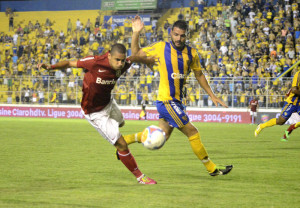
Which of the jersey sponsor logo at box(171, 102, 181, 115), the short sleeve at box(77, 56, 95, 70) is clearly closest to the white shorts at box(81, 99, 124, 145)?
the short sleeve at box(77, 56, 95, 70)

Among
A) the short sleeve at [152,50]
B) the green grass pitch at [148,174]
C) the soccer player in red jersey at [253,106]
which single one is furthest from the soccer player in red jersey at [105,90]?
the soccer player in red jersey at [253,106]

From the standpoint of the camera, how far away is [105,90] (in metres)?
8.14

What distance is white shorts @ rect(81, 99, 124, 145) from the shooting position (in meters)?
8.05

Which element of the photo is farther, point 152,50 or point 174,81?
point 152,50

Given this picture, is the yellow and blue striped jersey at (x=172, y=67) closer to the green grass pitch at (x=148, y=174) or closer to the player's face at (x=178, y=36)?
the player's face at (x=178, y=36)

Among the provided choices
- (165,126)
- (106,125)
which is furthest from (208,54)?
(106,125)

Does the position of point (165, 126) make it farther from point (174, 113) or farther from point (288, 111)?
point (288, 111)

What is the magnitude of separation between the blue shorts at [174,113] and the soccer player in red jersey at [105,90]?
0.96 metres

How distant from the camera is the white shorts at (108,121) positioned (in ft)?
26.4

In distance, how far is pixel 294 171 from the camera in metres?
10.2

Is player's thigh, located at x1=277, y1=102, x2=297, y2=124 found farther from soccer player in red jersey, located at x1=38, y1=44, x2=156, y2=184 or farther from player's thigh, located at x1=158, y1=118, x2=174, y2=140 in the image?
soccer player in red jersey, located at x1=38, y1=44, x2=156, y2=184

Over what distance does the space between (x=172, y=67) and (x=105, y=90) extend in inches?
53.9

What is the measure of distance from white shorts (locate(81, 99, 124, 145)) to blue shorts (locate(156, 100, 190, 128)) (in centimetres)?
83

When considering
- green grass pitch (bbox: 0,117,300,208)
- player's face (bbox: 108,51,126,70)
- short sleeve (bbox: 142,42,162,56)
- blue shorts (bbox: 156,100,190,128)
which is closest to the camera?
green grass pitch (bbox: 0,117,300,208)
